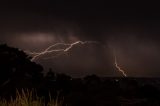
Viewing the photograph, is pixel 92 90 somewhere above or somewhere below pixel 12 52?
below

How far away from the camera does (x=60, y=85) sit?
46.6m

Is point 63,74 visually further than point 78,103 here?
Yes

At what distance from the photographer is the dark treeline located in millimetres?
41344

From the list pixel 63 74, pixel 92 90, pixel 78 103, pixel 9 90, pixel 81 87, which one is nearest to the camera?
pixel 78 103

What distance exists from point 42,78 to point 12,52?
365cm

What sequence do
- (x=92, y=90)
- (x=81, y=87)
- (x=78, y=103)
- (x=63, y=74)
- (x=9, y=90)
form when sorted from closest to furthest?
(x=78, y=103), (x=9, y=90), (x=92, y=90), (x=81, y=87), (x=63, y=74)

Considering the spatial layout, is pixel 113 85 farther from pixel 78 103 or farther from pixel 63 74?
pixel 78 103

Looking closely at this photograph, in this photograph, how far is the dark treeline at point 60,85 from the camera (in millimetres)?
41344

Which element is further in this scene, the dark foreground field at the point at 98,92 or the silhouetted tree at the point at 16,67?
the silhouetted tree at the point at 16,67

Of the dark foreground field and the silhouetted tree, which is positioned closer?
the dark foreground field

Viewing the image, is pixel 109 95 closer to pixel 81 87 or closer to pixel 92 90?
pixel 92 90

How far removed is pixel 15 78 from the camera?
44.1m

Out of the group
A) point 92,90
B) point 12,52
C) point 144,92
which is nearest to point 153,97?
point 144,92

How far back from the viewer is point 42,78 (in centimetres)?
4806
